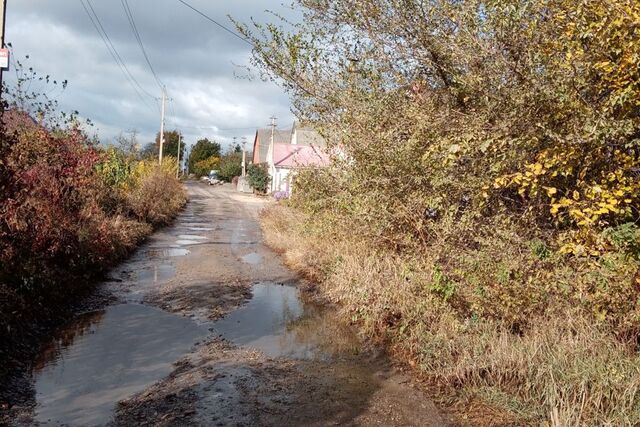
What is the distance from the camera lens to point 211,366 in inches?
252

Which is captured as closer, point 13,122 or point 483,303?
point 483,303

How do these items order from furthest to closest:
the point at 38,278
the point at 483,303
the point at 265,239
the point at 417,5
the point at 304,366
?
the point at 265,239 → the point at 38,278 → the point at 417,5 → the point at 304,366 → the point at 483,303

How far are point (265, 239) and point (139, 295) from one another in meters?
8.81

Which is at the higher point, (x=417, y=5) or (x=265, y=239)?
(x=417, y=5)

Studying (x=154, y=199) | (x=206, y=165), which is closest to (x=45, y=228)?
(x=154, y=199)

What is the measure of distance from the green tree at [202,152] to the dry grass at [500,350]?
90.8m

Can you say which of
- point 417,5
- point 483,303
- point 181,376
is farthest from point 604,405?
point 417,5

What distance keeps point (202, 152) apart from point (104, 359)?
93.9 m

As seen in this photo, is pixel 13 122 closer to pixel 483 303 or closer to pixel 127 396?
pixel 127 396

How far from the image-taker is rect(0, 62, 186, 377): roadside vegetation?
6.82 metres

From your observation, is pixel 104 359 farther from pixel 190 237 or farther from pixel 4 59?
pixel 190 237

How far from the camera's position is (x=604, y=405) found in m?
4.54

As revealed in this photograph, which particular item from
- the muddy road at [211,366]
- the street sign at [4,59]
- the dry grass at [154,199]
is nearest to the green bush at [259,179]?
the dry grass at [154,199]

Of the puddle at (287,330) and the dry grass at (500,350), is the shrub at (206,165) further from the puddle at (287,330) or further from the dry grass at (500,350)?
the dry grass at (500,350)
